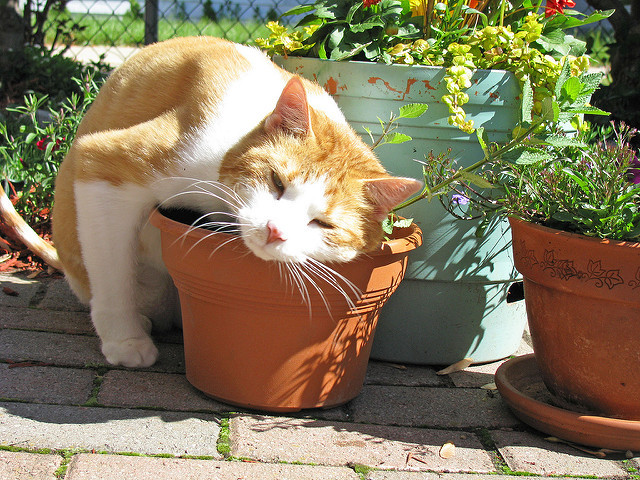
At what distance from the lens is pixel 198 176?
2109 millimetres

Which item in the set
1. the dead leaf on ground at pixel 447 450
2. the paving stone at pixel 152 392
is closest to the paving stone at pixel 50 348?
the paving stone at pixel 152 392

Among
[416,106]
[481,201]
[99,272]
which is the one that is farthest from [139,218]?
[481,201]

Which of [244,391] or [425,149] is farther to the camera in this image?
[425,149]

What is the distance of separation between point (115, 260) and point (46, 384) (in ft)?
1.51

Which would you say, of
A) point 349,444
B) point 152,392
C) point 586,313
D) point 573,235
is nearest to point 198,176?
point 152,392

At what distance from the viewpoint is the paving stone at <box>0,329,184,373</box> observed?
232 centimetres

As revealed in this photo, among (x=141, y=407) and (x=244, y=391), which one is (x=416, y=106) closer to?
(x=244, y=391)

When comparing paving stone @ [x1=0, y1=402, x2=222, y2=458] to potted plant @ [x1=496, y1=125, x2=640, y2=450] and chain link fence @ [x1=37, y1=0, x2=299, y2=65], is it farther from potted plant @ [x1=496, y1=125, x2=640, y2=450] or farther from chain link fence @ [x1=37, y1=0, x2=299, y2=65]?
chain link fence @ [x1=37, y1=0, x2=299, y2=65]

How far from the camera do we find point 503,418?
222 centimetres

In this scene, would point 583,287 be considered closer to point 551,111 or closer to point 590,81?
point 551,111

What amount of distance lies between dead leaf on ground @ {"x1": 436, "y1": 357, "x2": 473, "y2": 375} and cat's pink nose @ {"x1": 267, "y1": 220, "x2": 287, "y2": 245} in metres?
1.08

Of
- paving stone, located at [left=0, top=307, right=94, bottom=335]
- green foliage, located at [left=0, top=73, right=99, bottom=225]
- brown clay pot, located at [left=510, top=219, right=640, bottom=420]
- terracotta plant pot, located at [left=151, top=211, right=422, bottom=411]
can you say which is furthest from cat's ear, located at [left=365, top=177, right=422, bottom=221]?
green foliage, located at [left=0, top=73, right=99, bottom=225]

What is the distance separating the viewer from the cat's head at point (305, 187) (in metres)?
1.88

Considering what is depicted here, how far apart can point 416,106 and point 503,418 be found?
1061 mm
